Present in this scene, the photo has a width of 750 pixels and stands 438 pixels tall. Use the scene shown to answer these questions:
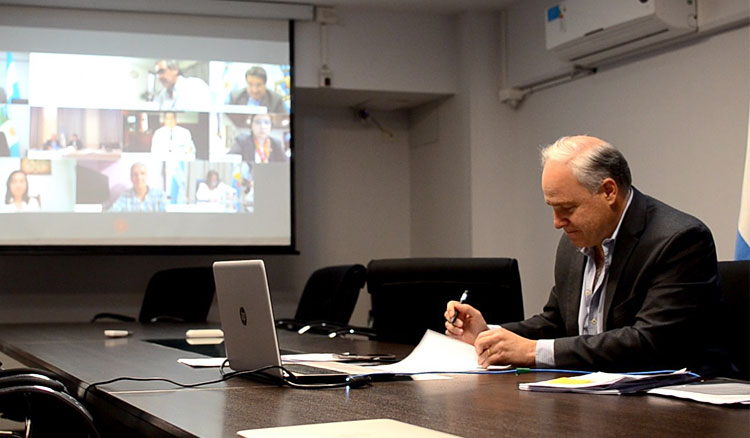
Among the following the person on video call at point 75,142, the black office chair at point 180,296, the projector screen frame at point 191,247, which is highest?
the person on video call at point 75,142

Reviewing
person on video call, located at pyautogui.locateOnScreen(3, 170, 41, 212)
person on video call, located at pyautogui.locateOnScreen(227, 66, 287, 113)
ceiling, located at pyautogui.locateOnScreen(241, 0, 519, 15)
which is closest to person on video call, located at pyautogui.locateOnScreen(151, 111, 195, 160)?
person on video call, located at pyautogui.locateOnScreen(227, 66, 287, 113)

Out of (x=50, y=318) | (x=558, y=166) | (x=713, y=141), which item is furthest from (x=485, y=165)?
(x=558, y=166)

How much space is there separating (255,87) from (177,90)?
53 centimetres

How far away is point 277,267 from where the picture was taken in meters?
6.98

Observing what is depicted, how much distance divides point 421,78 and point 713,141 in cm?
245

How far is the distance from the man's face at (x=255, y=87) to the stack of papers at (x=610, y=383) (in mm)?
4876

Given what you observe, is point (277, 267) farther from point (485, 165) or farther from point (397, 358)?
point (397, 358)

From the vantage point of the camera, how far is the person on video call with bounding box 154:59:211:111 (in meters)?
6.37

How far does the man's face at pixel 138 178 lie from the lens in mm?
6281

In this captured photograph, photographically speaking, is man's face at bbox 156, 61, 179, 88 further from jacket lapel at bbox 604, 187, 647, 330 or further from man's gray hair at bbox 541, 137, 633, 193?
jacket lapel at bbox 604, 187, 647, 330

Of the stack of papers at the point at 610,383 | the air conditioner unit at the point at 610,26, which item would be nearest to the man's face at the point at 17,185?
the air conditioner unit at the point at 610,26

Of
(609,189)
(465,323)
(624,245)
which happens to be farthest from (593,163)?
(465,323)

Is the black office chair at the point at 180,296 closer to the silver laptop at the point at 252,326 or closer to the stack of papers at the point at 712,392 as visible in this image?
the silver laptop at the point at 252,326

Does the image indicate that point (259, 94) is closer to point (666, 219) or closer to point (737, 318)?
point (666, 219)
